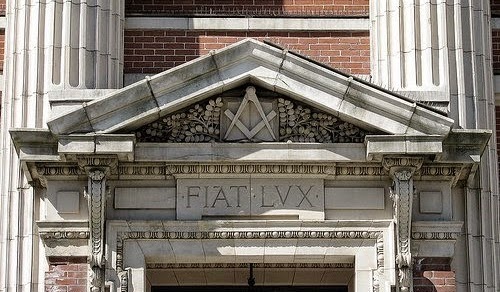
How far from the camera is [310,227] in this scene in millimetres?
17078

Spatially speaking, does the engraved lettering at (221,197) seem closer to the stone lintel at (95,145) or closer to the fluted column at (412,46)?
the stone lintel at (95,145)

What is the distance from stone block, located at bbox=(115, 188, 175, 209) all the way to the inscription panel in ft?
0.43

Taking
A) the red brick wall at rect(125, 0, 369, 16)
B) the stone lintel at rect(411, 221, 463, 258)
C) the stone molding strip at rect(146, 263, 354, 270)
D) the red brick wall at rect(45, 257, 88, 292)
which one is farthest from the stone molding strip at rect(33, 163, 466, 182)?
the red brick wall at rect(125, 0, 369, 16)

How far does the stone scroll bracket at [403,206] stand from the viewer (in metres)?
16.8

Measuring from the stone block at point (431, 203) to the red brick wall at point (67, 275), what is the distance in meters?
3.92

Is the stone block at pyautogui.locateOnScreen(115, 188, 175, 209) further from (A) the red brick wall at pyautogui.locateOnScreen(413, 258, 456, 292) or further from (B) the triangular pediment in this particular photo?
(A) the red brick wall at pyautogui.locateOnScreen(413, 258, 456, 292)

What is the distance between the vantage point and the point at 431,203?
1725 centimetres

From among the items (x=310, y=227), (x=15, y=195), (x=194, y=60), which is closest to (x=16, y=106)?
(x=15, y=195)

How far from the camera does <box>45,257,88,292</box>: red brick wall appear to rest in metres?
17.0

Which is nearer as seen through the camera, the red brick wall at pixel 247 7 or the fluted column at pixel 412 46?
the fluted column at pixel 412 46

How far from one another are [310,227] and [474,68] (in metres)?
2.94

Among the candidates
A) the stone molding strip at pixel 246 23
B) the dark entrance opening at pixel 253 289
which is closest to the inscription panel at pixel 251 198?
the dark entrance opening at pixel 253 289

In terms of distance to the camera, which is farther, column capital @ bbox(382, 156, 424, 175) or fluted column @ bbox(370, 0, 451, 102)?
fluted column @ bbox(370, 0, 451, 102)

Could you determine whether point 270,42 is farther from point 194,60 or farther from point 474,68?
point 474,68
